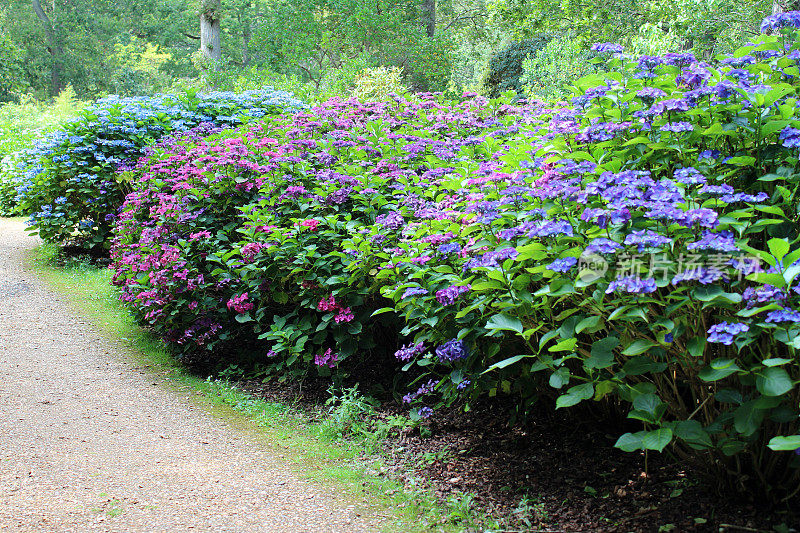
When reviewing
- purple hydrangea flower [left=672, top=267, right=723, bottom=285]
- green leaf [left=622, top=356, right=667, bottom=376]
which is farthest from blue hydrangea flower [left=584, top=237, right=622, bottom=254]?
green leaf [left=622, top=356, right=667, bottom=376]

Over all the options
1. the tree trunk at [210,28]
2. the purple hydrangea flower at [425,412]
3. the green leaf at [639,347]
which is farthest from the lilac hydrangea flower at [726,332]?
the tree trunk at [210,28]

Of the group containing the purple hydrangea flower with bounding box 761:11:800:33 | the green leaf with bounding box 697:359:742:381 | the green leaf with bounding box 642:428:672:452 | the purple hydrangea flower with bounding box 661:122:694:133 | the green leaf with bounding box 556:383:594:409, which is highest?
the purple hydrangea flower with bounding box 761:11:800:33

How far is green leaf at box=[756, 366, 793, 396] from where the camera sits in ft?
5.60

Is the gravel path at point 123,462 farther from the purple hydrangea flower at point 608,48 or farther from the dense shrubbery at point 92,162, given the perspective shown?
the dense shrubbery at point 92,162

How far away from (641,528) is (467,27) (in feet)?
76.7

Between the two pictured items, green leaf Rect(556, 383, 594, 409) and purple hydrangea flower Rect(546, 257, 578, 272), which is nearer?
purple hydrangea flower Rect(546, 257, 578, 272)

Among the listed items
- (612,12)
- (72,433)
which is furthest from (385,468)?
(612,12)

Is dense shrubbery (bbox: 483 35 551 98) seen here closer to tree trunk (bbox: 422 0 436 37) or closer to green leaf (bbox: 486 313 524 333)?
tree trunk (bbox: 422 0 436 37)

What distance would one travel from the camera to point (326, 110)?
510cm

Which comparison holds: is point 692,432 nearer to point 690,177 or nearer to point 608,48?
point 690,177

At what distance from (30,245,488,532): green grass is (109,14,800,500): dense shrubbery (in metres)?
0.30

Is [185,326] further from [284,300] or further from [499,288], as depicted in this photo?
[499,288]

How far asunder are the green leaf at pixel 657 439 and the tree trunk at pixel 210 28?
→ 50.4 ft

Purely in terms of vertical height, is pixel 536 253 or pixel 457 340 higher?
pixel 536 253
